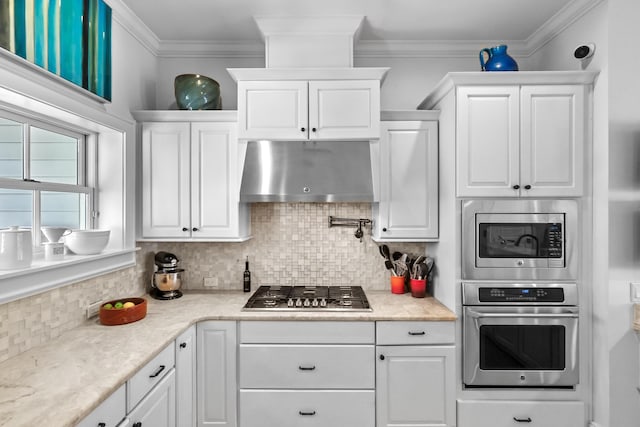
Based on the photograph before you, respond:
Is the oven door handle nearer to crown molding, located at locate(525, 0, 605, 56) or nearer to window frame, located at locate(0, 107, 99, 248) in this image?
crown molding, located at locate(525, 0, 605, 56)

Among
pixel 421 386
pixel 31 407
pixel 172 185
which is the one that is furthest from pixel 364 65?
pixel 31 407

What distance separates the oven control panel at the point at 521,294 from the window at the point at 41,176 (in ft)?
8.22

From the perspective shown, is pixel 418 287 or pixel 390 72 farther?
pixel 390 72

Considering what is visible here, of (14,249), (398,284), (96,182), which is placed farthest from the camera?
(398,284)

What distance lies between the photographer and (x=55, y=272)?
1672mm

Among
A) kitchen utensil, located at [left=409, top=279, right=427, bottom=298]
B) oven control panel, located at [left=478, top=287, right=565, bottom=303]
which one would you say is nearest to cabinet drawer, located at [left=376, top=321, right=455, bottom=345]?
oven control panel, located at [left=478, top=287, right=565, bottom=303]

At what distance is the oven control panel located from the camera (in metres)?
2.08

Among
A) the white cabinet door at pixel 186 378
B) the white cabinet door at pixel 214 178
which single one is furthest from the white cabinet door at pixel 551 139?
the white cabinet door at pixel 186 378

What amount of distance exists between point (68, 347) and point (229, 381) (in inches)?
35.3

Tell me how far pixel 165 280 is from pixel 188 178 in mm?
742

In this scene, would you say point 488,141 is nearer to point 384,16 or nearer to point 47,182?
point 384,16

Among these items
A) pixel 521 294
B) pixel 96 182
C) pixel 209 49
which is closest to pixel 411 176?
pixel 521 294

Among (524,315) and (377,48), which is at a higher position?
(377,48)

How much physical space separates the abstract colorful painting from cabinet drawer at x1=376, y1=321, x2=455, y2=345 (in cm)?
219
